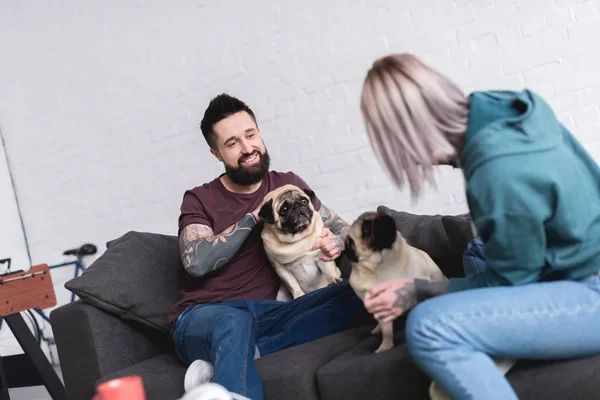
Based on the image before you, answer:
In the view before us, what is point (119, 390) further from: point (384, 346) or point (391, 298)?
point (384, 346)

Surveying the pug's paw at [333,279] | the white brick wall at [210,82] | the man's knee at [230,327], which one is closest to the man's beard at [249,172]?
the pug's paw at [333,279]

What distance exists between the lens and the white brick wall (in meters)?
3.55

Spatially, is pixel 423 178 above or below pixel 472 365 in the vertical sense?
above

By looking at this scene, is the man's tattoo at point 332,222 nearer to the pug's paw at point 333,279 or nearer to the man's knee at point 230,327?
the pug's paw at point 333,279

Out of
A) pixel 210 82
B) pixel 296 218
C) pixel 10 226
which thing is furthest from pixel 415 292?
pixel 10 226

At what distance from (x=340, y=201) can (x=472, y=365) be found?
2.61 metres

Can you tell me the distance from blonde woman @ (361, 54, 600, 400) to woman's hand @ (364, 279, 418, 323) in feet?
0.34

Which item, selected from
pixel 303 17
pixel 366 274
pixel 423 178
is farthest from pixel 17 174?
pixel 423 178

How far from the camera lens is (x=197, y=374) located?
2318mm

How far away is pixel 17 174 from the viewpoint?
5.73 m

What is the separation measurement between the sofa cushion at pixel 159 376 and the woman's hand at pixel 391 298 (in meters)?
0.97

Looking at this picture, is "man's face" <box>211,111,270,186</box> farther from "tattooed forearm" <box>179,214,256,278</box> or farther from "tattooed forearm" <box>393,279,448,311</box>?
"tattooed forearm" <box>393,279,448,311</box>

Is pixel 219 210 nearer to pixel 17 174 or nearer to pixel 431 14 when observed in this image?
pixel 431 14

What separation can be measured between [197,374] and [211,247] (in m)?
0.56
